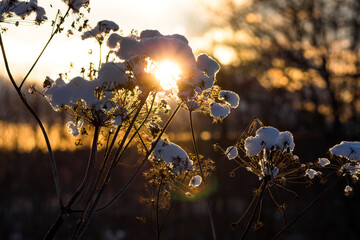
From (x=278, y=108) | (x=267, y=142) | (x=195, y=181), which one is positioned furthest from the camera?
(x=278, y=108)

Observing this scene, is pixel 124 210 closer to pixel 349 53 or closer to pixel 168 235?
pixel 168 235

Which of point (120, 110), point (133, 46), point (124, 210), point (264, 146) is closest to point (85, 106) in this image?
point (120, 110)

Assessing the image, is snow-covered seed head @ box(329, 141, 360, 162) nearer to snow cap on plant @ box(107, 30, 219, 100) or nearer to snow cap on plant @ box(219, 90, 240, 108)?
snow cap on plant @ box(219, 90, 240, 108)

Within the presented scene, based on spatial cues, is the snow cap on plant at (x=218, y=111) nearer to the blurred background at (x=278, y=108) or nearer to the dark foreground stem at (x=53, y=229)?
the dark foreground stem at (x=53, y=229)

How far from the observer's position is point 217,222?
2127cm

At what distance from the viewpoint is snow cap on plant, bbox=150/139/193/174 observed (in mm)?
3148

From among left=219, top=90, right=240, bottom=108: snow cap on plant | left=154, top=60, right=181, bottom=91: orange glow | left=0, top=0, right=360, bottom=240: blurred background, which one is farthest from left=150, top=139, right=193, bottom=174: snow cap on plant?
left=0, top=0, right=360, bottom=240: blurred background

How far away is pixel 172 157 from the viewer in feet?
10.4

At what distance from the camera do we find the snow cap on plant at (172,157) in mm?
3148

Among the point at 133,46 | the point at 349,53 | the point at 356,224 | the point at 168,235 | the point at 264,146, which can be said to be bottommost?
the point at 168,235

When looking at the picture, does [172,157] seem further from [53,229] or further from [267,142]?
[53,229]

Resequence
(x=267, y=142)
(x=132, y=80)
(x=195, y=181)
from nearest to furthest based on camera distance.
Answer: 1. (x=132, y=80)
2. (x=267, y=142)
3. (x=195, y=181)

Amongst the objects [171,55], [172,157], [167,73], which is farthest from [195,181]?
[171,55]

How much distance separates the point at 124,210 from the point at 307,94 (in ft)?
39.6
